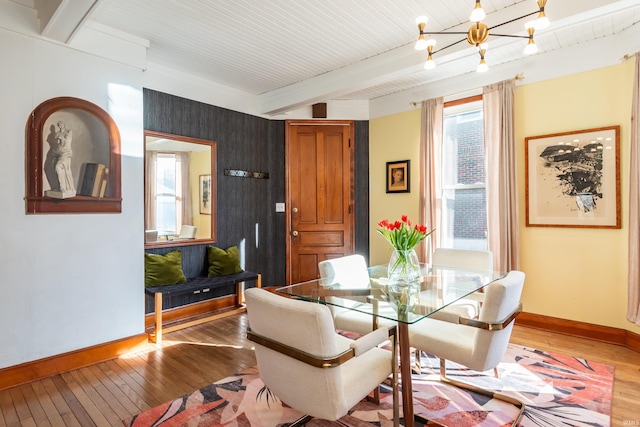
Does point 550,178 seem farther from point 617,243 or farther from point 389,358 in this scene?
point 389,358

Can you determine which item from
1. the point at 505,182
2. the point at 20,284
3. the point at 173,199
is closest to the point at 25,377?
the point at 20,284

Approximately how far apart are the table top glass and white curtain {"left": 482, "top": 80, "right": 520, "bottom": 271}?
115 centimetres

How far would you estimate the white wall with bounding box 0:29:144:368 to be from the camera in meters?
2.57

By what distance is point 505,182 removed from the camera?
12.4 ft

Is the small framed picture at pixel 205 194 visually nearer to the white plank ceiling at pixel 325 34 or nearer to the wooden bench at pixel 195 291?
the wooden bench at pixel 195 291

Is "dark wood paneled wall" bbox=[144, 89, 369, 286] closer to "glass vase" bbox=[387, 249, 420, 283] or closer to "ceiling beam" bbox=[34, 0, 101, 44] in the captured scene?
"ceiling beam" bbox=[34, 0, 101, 44]

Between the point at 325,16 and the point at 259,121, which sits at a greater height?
the point at 325,16

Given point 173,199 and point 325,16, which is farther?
point 173,199

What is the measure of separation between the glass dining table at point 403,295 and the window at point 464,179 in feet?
4.73

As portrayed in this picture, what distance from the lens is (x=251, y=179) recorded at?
4.79 meters

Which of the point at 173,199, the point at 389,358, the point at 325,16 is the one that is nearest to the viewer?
the point at 389,358

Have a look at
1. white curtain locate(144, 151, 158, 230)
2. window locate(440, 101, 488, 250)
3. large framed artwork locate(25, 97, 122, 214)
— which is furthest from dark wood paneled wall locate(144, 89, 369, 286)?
window locate(440, 101, 488, 250)

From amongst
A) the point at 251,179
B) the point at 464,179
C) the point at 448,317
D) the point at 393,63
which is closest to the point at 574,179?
the point at 464,179

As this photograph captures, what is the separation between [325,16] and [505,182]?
2.54 m
